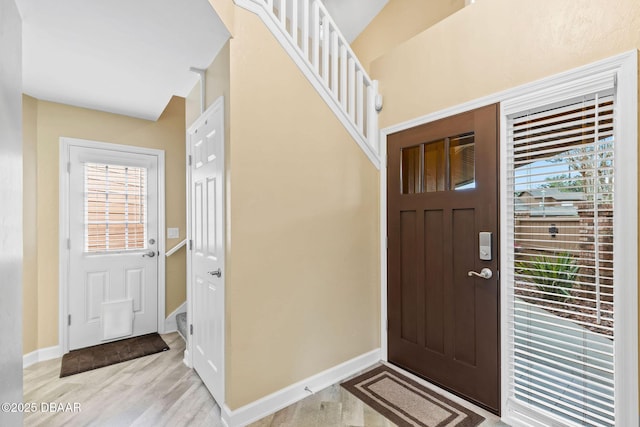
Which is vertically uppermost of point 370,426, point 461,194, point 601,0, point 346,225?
point 601,0

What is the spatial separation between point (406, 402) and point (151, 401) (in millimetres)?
1719

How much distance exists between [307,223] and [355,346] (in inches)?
43.9

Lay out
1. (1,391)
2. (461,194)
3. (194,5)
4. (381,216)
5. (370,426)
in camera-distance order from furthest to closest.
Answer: (381,216) → (461,194) → (370,426) → (194,5) → (1,391)

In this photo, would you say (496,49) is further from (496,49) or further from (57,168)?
(57,168)

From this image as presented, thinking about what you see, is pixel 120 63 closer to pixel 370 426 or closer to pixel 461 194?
pixel 461 194

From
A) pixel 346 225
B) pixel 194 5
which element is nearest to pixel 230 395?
pixel 346 225

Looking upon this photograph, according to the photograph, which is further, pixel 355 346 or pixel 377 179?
pixel 377 179

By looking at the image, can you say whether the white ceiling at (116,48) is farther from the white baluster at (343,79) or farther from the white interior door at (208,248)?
the white baluster at (343,79)

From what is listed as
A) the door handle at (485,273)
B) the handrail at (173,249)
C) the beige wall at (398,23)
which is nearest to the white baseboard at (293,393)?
the door handle at (485,273)

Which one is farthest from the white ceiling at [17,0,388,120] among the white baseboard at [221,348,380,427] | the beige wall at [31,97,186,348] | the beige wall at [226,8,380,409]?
the white baseboard at [221,348,380,427]

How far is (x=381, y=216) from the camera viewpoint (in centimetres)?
264

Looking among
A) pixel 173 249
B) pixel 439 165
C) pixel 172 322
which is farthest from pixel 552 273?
pixel 172 322

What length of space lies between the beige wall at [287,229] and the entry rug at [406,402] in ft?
0.81

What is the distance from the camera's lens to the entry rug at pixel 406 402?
1.87 metres
